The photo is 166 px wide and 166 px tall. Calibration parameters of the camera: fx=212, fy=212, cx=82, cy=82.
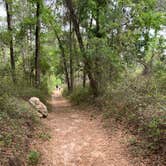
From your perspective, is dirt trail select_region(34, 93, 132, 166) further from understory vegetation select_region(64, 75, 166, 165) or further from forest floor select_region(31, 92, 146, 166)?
understory vegetation select_region(64, 75, 166, 165)

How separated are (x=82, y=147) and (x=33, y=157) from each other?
1.53m

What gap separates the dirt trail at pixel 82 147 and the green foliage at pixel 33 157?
0.15m

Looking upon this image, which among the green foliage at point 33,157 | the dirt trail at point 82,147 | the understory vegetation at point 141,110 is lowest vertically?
the dirt trail at point 82,147

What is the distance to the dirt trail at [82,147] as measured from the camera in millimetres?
5180

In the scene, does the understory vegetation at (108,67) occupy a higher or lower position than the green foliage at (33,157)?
higher

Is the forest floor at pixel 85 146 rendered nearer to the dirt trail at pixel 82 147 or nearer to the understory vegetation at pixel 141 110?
the dirt trail at pixel 82 147

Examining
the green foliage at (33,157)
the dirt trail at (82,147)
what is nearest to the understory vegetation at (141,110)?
the dirt trail at (82,147)

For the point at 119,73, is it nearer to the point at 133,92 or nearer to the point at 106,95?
the point at 106,95

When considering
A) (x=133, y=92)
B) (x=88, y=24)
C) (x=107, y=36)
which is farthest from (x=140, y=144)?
(x=88, y=24)

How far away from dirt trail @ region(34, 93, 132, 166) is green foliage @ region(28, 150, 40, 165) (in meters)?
0.15

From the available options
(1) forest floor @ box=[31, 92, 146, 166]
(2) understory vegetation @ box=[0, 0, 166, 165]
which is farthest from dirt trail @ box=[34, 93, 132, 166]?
(2) understory vegetation @ box=[0, 0, 166, 165]

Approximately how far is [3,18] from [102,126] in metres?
13.5

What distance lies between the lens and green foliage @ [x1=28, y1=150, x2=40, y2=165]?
4.95 meters

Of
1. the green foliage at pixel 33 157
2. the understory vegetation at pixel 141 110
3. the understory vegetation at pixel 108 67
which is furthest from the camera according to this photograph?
the understory vegetation at pixel 108 67
